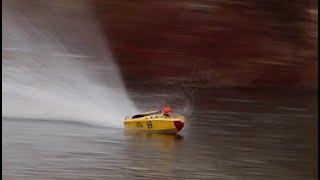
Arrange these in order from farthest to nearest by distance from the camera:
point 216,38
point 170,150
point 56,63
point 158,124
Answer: point 216,38, point 56,63, point 158,124, point 170,150

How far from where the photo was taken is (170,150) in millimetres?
4285

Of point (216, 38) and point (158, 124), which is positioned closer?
point (158, 124)

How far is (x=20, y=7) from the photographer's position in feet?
37.0

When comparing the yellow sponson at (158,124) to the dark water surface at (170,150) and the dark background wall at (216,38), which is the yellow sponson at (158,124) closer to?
the dark water surface at (170,150)

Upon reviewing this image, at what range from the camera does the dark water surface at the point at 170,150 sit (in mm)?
3561

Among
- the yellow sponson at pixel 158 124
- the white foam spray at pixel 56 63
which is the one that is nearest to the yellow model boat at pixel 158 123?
the yellow sponson at pixel 158 124

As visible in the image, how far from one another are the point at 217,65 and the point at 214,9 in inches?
40.5

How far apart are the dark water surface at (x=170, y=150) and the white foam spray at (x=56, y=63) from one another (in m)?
1.33

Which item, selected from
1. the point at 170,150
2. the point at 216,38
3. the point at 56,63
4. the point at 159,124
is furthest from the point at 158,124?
the point at 216,38

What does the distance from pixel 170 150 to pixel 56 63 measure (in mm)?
6436

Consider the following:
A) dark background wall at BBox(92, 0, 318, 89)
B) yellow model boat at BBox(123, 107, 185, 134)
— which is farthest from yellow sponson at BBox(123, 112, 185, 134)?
dark background wall at BBox(92, 0, 318, 89)

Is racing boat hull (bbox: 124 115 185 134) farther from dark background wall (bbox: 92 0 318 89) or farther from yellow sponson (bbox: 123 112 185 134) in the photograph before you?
dark background wall (bbox: 92 0 318 89)

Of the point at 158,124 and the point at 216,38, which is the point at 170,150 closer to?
the point at 158,124

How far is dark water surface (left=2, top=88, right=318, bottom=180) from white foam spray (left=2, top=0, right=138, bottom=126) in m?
1.33
